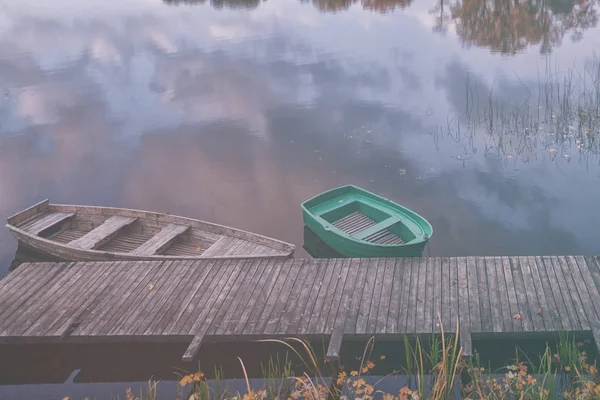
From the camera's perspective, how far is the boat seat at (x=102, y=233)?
11.8m

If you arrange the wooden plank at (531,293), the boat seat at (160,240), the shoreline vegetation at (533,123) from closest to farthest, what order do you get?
the wooden plank at (531,293) < the boat seat at (160,240) < the shoreline vegetation at (533,123)

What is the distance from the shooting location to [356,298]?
887cm

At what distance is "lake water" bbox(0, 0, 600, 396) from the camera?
14.7m

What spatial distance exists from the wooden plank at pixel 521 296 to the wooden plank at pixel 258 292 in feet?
Result: 12.8

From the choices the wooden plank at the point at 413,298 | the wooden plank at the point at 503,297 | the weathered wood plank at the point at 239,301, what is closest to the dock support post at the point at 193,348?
the weathered wood plank at the point at 239,301

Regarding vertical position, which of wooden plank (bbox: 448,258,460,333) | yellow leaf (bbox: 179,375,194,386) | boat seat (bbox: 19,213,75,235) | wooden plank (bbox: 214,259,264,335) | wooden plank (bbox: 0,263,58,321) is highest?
wooden plank (bbox: 448,258,460,333)

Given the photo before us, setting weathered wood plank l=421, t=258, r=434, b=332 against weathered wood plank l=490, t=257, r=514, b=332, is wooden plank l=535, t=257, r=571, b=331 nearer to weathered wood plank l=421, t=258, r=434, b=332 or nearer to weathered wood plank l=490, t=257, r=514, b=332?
weathered wood plank l=490, t=257, r=514, b=332

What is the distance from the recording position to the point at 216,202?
15727 mm

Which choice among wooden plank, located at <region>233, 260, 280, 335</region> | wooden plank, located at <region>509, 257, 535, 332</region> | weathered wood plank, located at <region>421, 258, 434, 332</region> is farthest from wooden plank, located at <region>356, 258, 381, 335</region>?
wooden plank, located at <region>509, 257, 535, 332</region>

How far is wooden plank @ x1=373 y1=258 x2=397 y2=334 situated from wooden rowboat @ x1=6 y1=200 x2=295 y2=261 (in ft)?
6.25

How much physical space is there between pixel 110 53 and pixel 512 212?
27.0 meters

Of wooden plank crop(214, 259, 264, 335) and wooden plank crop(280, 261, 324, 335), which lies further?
wooden plank crop(214, 259, 264, 335)

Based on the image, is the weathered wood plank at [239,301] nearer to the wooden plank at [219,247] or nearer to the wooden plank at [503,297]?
the wooden plank at [219,247]

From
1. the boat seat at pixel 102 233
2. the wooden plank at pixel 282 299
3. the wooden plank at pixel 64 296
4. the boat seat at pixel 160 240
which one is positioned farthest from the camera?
the boat seat at pixel 102 233
